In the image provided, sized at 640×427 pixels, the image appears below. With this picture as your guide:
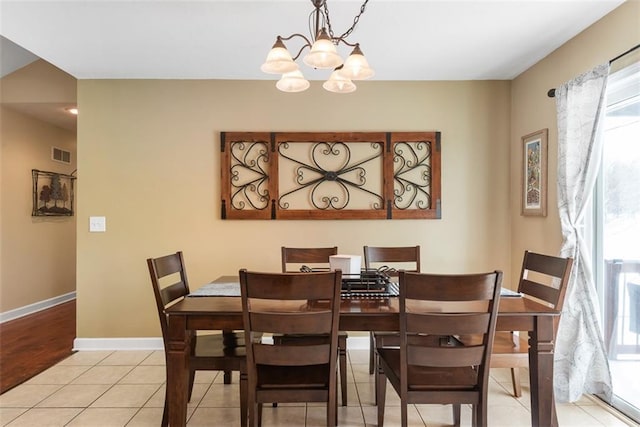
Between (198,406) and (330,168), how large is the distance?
6.78 feet

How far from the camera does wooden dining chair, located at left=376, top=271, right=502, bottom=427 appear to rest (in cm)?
144

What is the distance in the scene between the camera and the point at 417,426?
81.1 inches

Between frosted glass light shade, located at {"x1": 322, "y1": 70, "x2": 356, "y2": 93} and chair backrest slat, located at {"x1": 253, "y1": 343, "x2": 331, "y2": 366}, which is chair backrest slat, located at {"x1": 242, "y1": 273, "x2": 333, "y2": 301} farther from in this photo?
frosted glass light shade, located at {"x1": 322, "y1": 70, "x2": 356, "y2": 93}

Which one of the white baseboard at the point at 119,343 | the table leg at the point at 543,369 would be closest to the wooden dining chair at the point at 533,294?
the table leg at the point at 543,369

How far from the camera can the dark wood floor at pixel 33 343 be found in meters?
2.77

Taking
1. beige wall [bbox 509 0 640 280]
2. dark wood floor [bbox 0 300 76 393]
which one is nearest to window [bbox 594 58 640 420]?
beige wall [bbox 509 0 640 280]

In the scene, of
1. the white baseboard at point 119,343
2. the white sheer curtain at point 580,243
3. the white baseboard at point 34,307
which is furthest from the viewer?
the white baseboard at point 34,307

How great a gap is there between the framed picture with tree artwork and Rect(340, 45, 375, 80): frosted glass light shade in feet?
14.9

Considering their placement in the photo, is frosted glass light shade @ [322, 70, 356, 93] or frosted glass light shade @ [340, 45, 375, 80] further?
frosted glass light shade @ [322, 70, 356, 93]

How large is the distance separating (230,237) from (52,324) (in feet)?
7.95

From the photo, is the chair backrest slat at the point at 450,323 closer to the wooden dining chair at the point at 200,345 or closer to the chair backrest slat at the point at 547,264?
the chair backrest slat at the point at 547,264

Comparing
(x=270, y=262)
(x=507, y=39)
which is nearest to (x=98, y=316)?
(x=270, y=262)

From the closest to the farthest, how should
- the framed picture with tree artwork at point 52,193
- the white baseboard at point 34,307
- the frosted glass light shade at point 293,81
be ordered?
1. the frosted glass light shade at point 293,81
2. the white baseboard at point 34,307
3. the framed picture with tree artwork at point 52,193

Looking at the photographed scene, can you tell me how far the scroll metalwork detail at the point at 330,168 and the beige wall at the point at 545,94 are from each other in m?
1.19
